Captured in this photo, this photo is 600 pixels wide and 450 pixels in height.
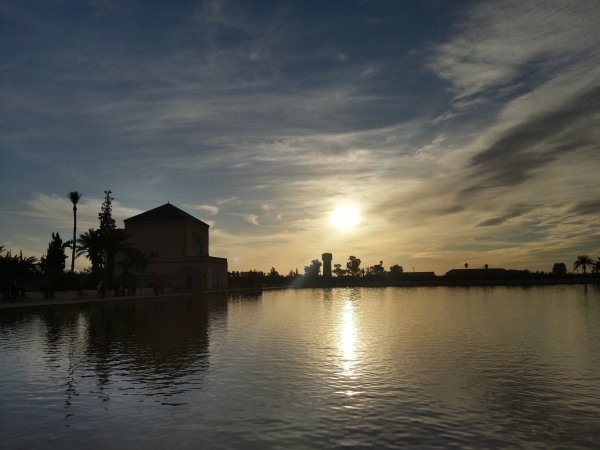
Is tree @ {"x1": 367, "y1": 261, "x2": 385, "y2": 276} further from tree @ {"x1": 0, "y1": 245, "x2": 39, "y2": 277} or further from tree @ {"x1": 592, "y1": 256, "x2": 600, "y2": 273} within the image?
tree @ {"x1": 0, "y1": 245, "x2": 39, "y2": 277}

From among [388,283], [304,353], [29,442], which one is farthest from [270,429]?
[388,283]

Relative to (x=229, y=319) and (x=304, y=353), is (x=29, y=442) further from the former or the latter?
(x=229, y=319)

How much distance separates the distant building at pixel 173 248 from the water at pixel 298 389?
145 feet

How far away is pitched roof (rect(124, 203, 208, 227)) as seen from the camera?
2714 inches

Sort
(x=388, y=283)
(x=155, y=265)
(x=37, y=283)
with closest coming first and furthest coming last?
(x=37, y=283) < (x=155, y=265) < (x=388, y=283)

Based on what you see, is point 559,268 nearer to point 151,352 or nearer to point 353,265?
point 353,265

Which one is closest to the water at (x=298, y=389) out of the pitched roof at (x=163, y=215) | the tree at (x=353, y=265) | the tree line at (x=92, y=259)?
the tree line at (x=92, y=259)

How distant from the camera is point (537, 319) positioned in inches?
1079

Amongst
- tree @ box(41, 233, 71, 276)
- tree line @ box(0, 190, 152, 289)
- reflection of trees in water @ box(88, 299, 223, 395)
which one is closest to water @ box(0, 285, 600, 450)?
reflection of trees in water @ box(88, 299, 223, 395)

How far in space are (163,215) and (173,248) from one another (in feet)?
16.2

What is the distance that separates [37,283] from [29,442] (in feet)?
146

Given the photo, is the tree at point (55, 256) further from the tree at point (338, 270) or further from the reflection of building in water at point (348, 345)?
the tree at point (338, 270)

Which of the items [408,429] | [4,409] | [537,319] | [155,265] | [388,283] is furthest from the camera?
[388,283]

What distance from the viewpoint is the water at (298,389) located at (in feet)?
27.1
